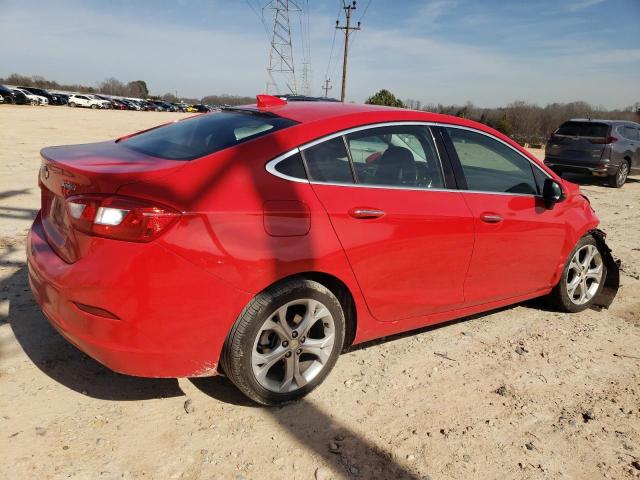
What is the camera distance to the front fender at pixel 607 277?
14.4 feet

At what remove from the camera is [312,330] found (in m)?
2.87

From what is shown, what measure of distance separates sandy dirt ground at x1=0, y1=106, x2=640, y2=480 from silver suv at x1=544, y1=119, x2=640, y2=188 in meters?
9.90

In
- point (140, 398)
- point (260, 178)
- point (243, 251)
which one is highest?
point (260, 178)

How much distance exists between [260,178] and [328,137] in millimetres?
527

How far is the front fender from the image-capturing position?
4387 mm

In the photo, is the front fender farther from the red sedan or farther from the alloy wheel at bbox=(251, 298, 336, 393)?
the alloy wheel at bbox=(251, 298, 336, 393)

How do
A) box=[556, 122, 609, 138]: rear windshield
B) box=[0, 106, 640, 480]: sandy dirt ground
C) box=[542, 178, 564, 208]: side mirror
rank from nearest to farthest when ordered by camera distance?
1. box=[0, 106, 640, 480]: sandy dirt ground
2. box=[542, 178, 564, 208]: side mirror
3. box=[556, 122, 609, 138]: rear windshield

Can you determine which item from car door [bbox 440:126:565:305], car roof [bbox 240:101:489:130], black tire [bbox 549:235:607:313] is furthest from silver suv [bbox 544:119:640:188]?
car roof [bbox 240:101:489:130]

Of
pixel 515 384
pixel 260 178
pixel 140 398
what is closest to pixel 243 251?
pixel 260 178

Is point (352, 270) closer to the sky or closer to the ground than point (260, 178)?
closer to the ground

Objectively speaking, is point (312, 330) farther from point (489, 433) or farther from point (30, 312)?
point (30, 312)

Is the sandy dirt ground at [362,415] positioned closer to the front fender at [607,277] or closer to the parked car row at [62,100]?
the front fender at [607,277]

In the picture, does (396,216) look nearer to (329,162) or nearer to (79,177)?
(329,162)

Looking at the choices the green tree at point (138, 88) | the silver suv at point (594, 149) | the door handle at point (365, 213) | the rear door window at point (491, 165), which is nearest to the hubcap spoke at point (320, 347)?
the door handle at point (365, 213)
